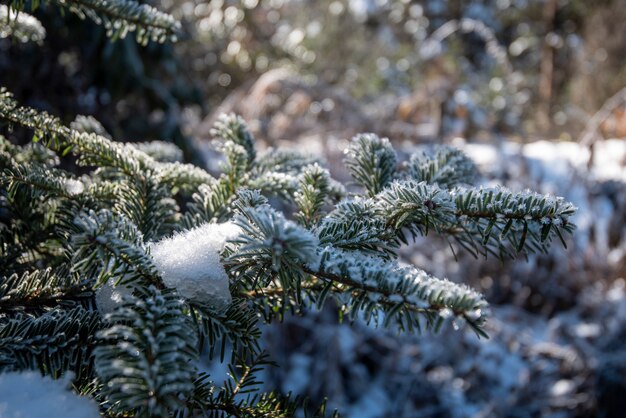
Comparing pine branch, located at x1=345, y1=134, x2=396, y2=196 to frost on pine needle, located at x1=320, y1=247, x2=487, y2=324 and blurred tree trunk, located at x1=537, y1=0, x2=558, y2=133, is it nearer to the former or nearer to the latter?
frost on pine needle, located at x1=320, y1=247, x2=487, y2=324

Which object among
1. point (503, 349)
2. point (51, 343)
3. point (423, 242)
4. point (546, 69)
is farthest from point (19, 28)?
point (546, 69)

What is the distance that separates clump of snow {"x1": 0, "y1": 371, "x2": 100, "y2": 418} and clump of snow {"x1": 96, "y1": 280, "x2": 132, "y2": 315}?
86 mm

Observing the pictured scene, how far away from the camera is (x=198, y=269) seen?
54cm

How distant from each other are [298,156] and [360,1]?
8.27 metres

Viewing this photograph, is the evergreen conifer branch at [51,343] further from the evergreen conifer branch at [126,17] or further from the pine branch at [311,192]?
the evergreen conifer branch at [126,17]

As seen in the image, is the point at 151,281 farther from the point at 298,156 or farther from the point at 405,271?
the point at 298,156

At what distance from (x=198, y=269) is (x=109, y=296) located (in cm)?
11

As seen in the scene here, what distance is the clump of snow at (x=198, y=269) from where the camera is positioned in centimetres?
54

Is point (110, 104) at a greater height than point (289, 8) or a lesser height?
lesser

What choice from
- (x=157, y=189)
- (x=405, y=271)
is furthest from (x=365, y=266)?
(x=157, y=189)

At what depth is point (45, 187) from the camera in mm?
648

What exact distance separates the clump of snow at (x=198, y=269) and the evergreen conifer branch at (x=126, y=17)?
350 mm

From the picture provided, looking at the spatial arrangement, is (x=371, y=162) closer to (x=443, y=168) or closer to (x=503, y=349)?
(x=443, y=168)

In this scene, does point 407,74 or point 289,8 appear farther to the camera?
point 407,74
